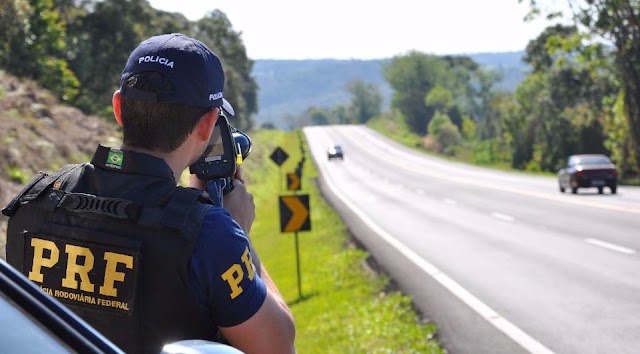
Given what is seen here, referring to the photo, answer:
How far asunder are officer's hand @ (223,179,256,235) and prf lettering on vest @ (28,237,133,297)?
538 mm

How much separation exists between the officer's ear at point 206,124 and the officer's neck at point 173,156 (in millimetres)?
68

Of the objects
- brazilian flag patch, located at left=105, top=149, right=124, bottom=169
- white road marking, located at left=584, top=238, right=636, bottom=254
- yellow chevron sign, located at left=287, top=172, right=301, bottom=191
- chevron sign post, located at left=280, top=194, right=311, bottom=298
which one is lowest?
white road marking, located at left=584, top=238, right=636, bottom=254

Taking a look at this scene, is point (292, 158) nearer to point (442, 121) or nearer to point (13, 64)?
point (13, 64)

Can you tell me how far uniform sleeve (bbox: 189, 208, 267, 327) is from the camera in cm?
232

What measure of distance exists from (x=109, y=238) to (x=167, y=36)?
2.04 feet

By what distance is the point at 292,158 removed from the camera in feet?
273

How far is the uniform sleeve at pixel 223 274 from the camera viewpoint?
232cm

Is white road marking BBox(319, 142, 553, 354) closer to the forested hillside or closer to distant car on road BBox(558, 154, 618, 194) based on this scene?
the forested hillside

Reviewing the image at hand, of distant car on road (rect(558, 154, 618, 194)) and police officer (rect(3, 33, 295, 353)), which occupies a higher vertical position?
police officer (rect(3, 33, 295, 353))

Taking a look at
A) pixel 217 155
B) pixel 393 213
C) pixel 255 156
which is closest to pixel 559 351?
pixel 217 155

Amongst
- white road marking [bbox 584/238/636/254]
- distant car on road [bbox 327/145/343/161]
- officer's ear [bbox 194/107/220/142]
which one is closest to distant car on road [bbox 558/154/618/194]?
white road marking [bbox 584/238/636/254]

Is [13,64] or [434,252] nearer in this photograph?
[434,252]

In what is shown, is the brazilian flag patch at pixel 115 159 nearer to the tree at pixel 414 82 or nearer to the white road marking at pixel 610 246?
the white road marking at pixel 610 246

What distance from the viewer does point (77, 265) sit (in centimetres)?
244
